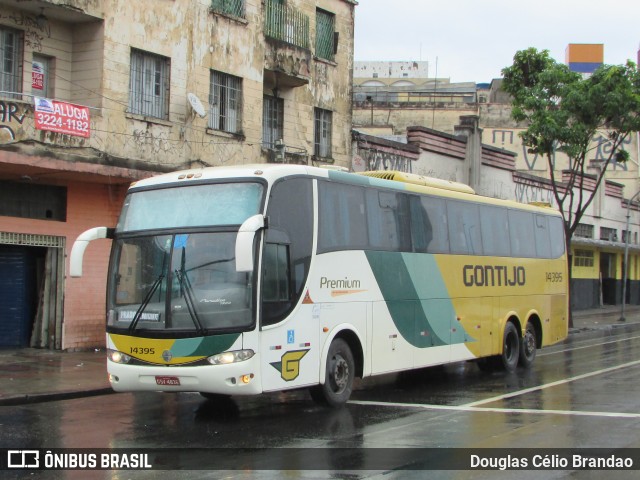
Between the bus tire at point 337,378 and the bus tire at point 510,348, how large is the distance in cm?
570

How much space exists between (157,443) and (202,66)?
13118 millimetres

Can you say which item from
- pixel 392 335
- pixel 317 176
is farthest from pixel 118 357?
pixel 392 335

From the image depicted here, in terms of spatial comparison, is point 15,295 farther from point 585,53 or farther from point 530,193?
point 585,53

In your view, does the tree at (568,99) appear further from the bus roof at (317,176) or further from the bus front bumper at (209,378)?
the bus front bumper at (209,378)

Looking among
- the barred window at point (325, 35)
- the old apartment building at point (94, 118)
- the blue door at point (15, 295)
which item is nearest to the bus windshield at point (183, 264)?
the old apartment building at point (94, 118)

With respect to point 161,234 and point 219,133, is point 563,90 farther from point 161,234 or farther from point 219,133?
point 161,234

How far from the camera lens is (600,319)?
118 feet

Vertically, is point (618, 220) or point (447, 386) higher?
point (618, 220)

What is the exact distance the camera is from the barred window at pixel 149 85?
19297mm

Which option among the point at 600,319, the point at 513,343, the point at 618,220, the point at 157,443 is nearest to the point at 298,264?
the point at 157,443

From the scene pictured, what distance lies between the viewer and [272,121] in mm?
24109

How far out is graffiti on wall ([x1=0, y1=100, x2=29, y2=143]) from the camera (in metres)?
16.1

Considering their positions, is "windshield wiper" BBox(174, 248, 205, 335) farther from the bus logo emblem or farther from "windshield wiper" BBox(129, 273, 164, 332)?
the bus logo emblem

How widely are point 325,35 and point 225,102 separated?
552 cm
